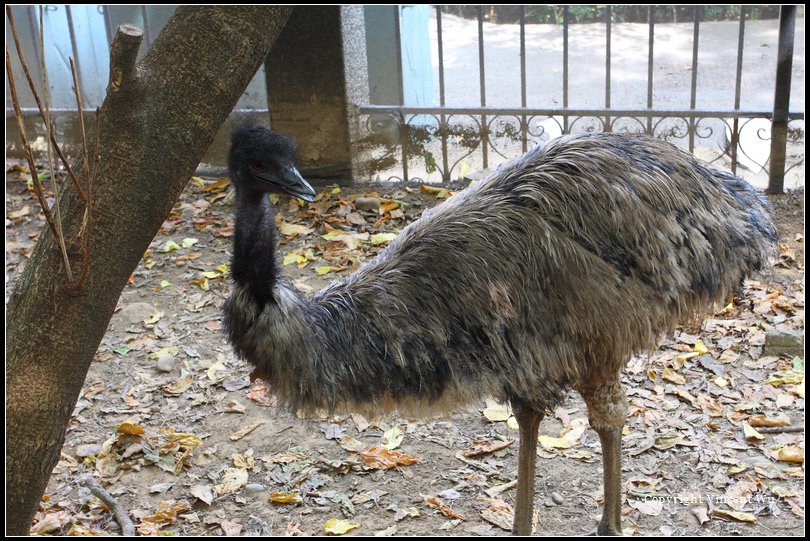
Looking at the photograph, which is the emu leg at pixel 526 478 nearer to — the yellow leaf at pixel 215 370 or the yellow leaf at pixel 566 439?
the yellow leaf at pixel 566 439

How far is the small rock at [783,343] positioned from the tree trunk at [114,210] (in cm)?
329

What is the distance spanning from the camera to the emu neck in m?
2.77

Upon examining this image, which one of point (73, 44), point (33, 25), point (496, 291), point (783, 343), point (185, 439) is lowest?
point (185, 439)

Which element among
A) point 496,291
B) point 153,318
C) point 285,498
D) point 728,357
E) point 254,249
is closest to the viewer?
point 254,249

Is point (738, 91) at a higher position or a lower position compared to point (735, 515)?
higher

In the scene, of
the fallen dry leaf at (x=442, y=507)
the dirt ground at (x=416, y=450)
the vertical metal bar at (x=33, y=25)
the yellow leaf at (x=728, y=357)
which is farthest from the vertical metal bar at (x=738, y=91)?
the vertical metal bar at (x=33, y=25)

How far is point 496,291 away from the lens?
2.93 meters

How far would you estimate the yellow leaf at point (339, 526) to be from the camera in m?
3.50

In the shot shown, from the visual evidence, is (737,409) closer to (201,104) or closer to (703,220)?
(703,220)

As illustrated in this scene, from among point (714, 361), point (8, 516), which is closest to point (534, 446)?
point (714, 361)

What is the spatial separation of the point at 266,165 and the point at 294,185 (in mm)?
113

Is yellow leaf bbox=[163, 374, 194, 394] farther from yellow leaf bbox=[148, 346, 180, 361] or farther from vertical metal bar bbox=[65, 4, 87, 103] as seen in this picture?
vertical metal bar bbox=[65, 4, 87, 103]

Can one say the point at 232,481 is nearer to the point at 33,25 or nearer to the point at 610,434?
the point at 610,434

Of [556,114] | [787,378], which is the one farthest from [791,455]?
[556,114]
